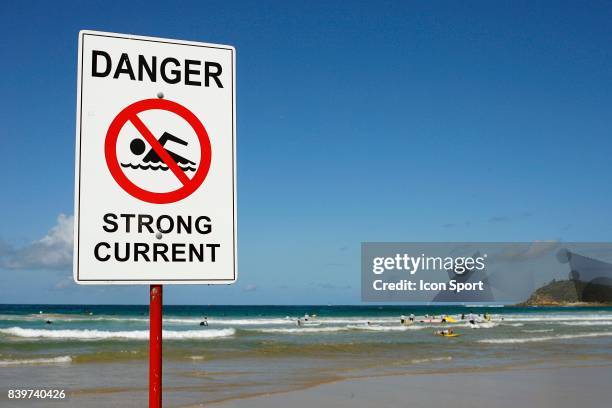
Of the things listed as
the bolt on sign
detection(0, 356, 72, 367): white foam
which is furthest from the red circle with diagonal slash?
detection(0, 356, 72, 367): white foam

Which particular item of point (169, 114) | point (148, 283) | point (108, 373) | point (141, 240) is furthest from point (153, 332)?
point (108, 373)

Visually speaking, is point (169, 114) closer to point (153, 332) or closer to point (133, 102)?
point (133, 102)

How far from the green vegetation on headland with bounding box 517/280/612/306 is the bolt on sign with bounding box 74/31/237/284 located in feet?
479

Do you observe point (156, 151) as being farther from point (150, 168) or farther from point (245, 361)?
point (245, 361)

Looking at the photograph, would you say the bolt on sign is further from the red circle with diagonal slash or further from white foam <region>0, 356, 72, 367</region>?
white foam <region>0, 356, 72, 367</region>

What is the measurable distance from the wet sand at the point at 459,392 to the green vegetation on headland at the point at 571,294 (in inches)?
5151

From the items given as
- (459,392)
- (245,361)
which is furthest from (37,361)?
(459,392)

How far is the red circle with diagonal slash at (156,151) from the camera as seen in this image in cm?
189

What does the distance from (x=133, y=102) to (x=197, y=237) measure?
1.43 feet

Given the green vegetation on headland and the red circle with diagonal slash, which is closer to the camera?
the red circle with diagonal slash

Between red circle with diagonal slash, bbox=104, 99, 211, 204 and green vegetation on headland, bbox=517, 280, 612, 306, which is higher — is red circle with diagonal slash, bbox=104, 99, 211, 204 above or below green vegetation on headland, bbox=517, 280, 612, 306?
above

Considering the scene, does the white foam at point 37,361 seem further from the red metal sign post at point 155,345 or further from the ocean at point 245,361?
the red metal sign post at point 155,345

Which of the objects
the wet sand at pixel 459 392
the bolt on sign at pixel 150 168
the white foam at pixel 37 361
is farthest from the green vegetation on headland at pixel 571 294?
the bolt on sign at pixel 150 168

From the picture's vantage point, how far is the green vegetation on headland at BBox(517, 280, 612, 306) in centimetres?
13788
